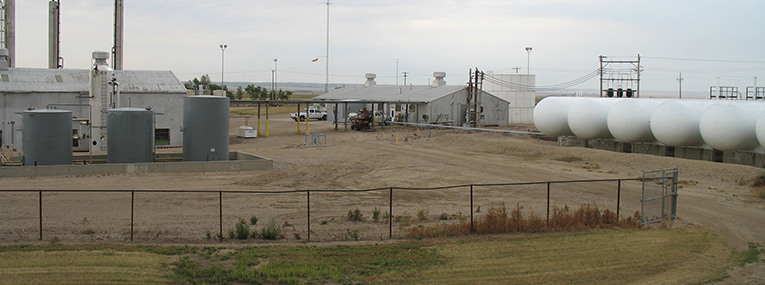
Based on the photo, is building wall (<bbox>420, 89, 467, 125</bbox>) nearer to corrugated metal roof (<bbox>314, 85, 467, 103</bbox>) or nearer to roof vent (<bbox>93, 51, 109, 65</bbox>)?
corrugated metal roof (<bbox>314, 85, 467, 103</bbox>)

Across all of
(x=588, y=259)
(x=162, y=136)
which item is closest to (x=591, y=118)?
(x=162, y=136)

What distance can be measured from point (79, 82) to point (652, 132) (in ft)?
116

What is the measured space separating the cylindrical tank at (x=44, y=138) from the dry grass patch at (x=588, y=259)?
70.2ft

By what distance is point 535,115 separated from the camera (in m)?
49.0

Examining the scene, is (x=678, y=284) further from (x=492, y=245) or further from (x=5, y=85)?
(x=5, y=85)

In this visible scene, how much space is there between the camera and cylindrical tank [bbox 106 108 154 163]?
31547 millimetres

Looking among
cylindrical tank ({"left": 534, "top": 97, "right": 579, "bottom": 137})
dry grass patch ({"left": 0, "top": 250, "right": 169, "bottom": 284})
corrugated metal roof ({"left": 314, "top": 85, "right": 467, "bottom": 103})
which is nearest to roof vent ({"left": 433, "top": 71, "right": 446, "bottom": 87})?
corrugated metal roof ({"left": 314, "top": 85, "right": 467, "bottom": 103})

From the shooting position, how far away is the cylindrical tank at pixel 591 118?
42.6m

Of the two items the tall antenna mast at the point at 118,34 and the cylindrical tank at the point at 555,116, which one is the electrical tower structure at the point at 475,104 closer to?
the cylindrical tank at the point at 555,116

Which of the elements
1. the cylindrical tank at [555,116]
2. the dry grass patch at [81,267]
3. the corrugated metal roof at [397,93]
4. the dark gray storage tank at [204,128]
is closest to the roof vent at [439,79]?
the corrugated metal roof at [397,93]

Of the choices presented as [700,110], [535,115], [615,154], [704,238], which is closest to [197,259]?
[704,238]

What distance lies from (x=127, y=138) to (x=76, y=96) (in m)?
12.6

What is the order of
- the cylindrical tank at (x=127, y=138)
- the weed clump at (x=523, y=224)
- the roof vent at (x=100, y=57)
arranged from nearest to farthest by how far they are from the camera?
the weed clump at (x=523, y=224) < the cylindrical tank at (x=127, y=138) < the roof vent at (x=100, y=57)

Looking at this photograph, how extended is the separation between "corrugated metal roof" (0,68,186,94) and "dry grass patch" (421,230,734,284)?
3268cm
